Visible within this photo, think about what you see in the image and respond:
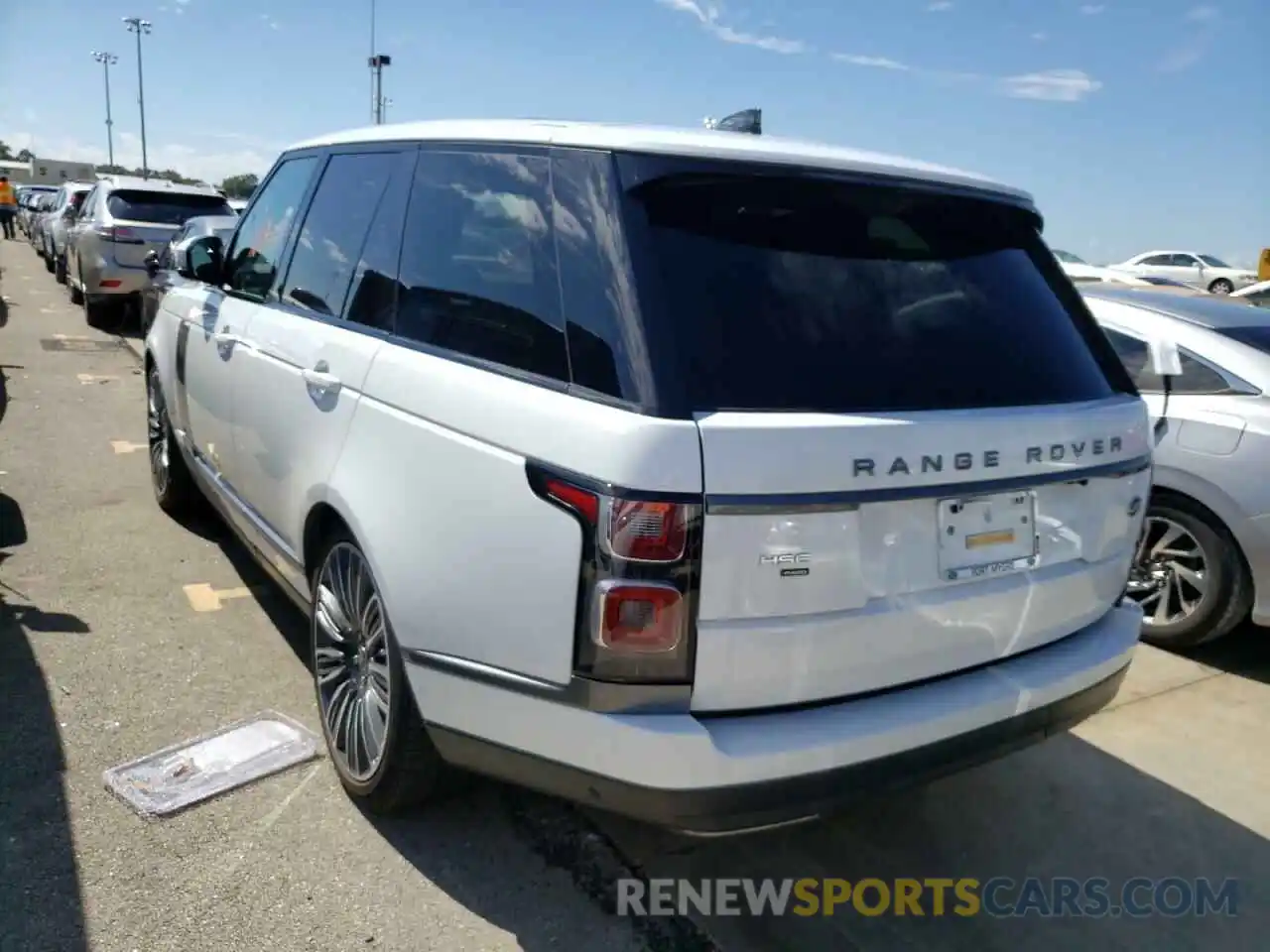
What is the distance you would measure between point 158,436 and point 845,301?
450cm

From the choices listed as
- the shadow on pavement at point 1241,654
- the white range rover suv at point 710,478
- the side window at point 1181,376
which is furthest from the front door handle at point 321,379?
the shadow on pavement at point 1241,654

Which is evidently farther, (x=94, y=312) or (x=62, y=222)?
(x=62, y=222)

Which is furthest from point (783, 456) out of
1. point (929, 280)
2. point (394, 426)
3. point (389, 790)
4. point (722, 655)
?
point (389, 790)

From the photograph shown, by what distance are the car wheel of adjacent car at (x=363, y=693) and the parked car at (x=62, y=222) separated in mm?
13825

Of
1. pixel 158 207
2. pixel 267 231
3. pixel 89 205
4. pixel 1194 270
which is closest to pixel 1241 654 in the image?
pixel 267 231

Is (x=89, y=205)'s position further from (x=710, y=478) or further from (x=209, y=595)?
(x=710, y=478)

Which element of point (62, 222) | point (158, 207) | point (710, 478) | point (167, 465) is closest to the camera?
point (710, 478)

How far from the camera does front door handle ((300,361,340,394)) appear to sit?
292cm

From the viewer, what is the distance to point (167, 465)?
5.35 m

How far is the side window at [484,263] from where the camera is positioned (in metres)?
2.29

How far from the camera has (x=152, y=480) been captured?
19.6 feet

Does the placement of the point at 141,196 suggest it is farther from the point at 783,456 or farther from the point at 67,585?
the point at 783,456

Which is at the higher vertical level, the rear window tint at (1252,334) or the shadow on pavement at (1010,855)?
the rear window tint at (1252,334)

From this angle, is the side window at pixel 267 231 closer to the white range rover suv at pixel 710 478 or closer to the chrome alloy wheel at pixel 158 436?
the white range rover suv at pixel 710 478
